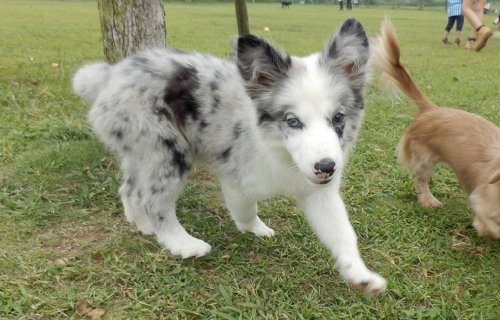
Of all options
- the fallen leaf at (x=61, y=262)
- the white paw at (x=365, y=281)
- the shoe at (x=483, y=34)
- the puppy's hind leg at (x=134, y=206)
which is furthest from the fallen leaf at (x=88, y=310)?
the shoe at (x=483, y=34)

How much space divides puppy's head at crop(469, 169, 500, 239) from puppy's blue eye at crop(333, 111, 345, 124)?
132 centimetres

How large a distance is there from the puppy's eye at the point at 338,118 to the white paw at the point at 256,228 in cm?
110

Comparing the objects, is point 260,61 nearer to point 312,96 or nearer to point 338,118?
point 312,96

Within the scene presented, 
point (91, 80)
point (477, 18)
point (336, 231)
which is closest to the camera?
point (336, 231)

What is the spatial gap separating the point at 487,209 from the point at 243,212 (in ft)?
5.44

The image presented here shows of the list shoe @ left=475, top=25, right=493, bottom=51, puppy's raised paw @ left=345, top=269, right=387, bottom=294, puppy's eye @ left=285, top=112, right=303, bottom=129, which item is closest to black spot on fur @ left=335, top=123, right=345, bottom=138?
puppy's eye @ left=285, top=112, right=303, bottom=129

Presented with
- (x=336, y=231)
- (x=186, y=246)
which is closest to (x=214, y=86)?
(x=186, y=246)

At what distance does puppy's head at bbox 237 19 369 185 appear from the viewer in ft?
7.55

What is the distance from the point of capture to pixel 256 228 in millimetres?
3344

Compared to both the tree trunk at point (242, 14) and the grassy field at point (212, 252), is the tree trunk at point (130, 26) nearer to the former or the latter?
the tree trunk at point (242, 14)

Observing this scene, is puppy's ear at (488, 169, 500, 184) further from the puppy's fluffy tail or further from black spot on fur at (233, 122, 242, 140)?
the puppy's fluffy tail

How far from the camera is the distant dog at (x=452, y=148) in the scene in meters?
3.38

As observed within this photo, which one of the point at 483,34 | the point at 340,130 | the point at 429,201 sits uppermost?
the point at 340,130

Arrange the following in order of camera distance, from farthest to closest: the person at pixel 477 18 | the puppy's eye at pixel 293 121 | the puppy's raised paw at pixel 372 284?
the person at pixel 477 18
the puppy's raised paw at pixel 372 284
the puppy's eye at pixel 293 121
